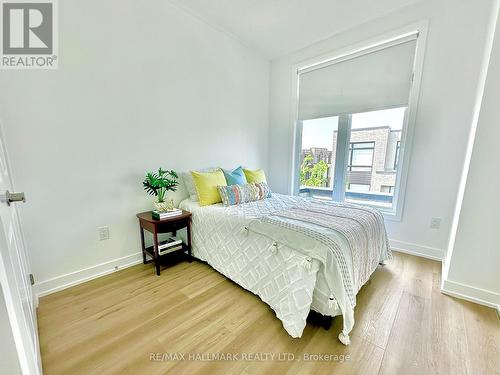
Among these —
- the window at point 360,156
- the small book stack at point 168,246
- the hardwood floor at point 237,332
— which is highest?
the window at point 360,156

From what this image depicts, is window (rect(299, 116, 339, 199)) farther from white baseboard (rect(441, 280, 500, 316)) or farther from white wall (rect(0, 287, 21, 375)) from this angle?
white wall (rect(0, 287, 21, 375))

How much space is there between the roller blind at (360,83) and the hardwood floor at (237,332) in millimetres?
2101

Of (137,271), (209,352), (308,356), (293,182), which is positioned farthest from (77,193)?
(293,182)

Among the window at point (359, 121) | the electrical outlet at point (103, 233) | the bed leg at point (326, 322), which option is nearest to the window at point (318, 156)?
the window at point (359, 121)

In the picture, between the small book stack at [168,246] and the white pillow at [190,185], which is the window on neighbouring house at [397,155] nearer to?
the white pillow at [190,185]

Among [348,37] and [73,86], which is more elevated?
[348,37]

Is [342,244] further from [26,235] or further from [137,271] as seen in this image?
[26,235]

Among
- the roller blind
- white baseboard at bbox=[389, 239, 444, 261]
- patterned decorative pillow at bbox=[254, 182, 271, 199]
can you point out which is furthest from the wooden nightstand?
white baseboard at bbox=[389, 239, 444, 261]

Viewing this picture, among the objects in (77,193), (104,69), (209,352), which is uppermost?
(104,69)

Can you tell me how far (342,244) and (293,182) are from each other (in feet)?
7.23

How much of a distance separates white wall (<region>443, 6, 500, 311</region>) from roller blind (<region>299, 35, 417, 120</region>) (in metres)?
0.95

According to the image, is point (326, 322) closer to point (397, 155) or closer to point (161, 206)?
point (161, 206)

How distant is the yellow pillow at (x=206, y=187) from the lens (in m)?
2.29

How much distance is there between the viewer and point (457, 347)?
1.27 m
